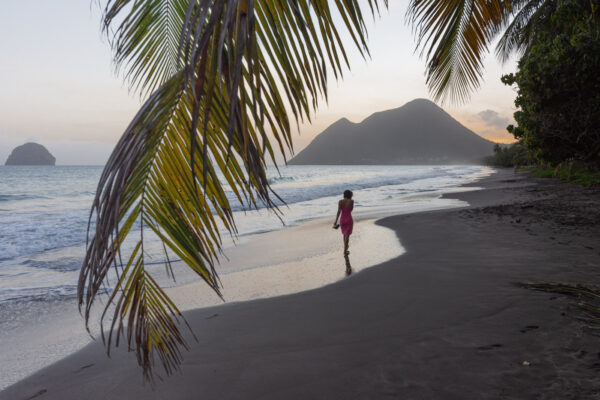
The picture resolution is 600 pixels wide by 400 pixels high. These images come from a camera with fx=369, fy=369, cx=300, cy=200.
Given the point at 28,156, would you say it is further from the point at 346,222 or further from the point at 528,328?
the point at 528,328

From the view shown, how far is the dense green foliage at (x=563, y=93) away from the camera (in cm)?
1020

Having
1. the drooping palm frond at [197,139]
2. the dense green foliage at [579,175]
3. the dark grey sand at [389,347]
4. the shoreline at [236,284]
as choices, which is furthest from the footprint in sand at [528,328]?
the dense green foliage at [579,175]

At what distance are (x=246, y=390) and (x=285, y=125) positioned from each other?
88.1 inches

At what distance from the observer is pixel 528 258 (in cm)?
580

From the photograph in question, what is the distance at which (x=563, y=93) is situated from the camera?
36.6 feet

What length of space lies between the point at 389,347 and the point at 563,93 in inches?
458

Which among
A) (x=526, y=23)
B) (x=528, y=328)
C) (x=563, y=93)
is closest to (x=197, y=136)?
(x=528, y=328)

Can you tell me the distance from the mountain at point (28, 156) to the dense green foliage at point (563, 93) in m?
203

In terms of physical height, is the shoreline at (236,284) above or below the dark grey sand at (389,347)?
below

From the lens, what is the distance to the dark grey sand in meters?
2.60

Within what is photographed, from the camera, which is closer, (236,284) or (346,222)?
(236,284)

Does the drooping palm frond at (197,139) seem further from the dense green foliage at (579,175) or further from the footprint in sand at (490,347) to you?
Answer: the dense green foliage at (579,175)

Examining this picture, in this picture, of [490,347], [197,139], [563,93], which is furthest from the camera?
[563,93]

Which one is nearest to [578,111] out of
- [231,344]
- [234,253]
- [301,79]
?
[234,253]
